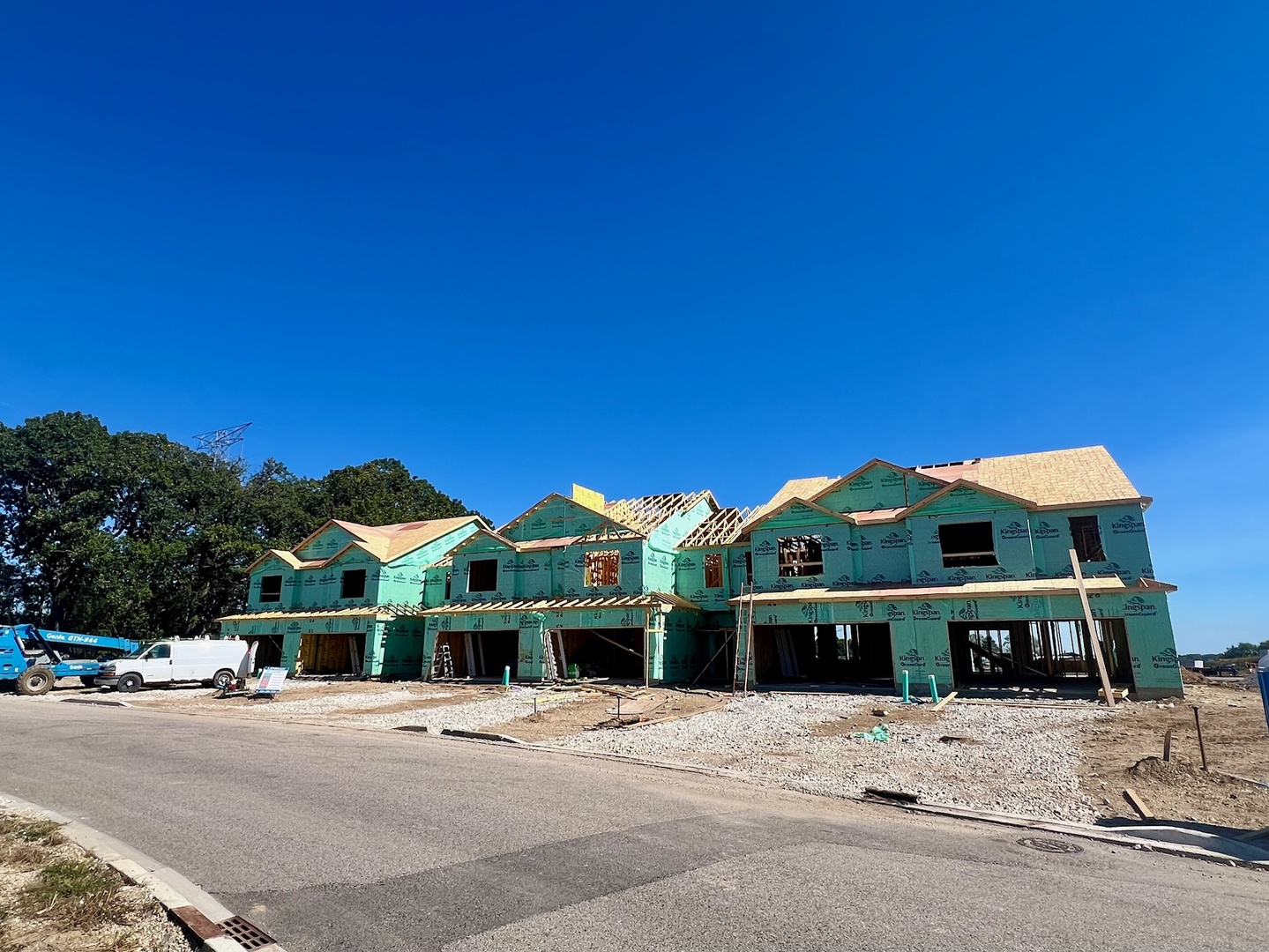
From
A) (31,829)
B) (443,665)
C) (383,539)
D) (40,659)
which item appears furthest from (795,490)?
(40,659)

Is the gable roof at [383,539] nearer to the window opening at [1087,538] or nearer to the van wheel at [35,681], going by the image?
the van wheel at [35,681]

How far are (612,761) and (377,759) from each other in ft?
14.5

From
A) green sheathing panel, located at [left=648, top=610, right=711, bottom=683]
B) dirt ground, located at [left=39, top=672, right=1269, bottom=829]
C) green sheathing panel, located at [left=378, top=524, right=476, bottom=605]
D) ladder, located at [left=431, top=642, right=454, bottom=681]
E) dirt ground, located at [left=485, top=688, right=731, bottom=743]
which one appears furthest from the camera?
green sheathing panel, located at [left=378, top=524, right=476, bottom=605]

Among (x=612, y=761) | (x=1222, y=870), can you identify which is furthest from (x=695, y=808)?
(x=1222, y=870)

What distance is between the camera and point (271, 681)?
27.9 meters

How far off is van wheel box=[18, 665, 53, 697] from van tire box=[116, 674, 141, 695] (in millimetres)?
2470

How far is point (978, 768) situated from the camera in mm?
12398

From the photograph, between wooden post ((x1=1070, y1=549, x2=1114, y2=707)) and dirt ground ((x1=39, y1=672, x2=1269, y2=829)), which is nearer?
dirt ground ((x1=39, y1=672, x2=1269, y2=829))

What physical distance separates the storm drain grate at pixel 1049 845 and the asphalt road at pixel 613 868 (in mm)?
157

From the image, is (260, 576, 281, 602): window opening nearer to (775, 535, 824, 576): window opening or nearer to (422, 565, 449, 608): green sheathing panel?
(422, 565, 449, 608): green sheathing panel

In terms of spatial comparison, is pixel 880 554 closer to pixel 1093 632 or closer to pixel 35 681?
pixel 1093 632

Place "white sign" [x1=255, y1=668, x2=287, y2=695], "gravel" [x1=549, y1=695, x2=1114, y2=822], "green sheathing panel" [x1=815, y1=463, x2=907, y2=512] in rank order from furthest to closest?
"green sheathing panel" [x1=815, y1=463, x2=907, y2=512], "white sign" [x1=255, y1=668, x2=287, y2=695], "gravel" [x1=549, y1=695, x2=1114, y2=822]

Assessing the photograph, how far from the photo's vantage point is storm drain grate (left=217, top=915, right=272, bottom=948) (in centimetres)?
506

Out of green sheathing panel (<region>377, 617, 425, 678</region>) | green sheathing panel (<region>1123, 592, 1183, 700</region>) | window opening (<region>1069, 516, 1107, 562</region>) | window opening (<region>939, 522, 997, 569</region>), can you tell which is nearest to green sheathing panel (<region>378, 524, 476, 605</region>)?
green sheathing panel (<region>377, 617, 425, 678</region>)
